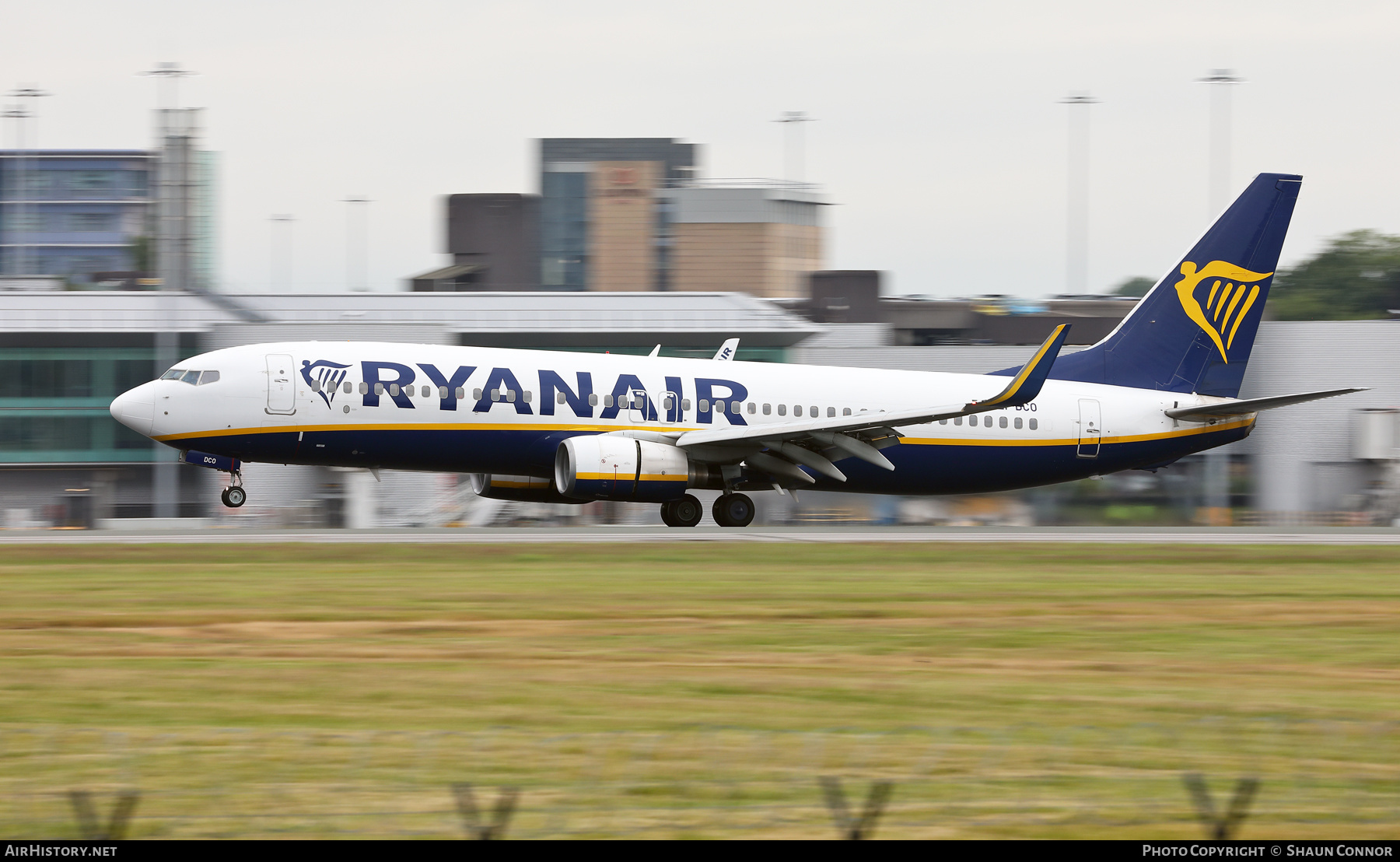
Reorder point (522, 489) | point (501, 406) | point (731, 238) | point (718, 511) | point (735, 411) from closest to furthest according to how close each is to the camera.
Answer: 1. point (501, 406)
2. point (522, 489)
3. point (735, 411)
4. point (718, 511)
5. point (731, 238)

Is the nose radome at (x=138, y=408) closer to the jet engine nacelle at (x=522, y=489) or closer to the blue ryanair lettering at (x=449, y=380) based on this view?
the blue ryanair lettering at (x=449, y=380)

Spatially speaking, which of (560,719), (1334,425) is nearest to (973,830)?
(560,719)

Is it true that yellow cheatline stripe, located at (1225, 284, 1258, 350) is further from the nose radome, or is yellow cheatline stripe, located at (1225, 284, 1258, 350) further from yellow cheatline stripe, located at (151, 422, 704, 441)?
the nose radome

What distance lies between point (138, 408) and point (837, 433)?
14.2 m

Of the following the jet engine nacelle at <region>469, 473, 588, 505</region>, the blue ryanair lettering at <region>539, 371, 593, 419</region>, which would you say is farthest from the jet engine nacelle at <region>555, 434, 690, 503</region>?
the jet engine nacelle at <region>469, 473, 588, 505</region>

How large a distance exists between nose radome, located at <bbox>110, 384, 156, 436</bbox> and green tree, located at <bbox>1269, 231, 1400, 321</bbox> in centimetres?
9756

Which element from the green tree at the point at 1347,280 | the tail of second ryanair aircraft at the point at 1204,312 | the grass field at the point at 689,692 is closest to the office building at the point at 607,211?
the green tree at the point at 1347,280

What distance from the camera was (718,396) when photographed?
106 ft

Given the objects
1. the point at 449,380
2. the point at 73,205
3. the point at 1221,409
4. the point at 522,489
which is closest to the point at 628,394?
the point at 522,489

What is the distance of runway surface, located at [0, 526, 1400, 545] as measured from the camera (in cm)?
2941

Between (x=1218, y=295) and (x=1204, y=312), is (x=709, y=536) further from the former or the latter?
(x=1218, y=295)

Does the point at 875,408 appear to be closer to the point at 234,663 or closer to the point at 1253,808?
the point at 234,663

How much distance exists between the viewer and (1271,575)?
2447cm

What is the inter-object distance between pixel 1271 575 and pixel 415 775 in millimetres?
19209
